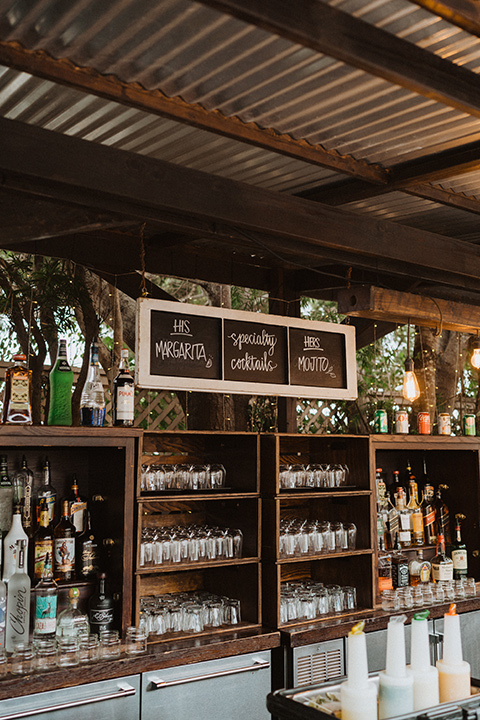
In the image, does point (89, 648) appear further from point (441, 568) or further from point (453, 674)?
point (441, 568)

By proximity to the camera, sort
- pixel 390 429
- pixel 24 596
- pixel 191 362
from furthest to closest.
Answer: pixel 390 429, pixel 191 362, pixel 24 596

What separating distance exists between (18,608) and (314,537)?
5.31 ft

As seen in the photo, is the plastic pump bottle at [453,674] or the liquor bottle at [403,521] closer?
the plastic pump bottle at [453,674]

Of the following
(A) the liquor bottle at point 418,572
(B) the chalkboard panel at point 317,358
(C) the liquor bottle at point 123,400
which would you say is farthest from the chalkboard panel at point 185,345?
(A) the liquor bottle at point 418,572

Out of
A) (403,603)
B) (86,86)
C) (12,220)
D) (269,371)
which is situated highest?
(86,86)

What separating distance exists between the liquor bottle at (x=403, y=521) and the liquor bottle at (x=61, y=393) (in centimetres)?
235

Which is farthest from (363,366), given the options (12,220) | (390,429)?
(12,220)

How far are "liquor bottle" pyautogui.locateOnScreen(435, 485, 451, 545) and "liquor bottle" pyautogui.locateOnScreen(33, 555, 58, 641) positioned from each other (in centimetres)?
273

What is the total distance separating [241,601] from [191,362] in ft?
4.22

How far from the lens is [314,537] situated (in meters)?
3.86

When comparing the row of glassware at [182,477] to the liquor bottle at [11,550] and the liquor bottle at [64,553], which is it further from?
the liquor bottle at [11,550]

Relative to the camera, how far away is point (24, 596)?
2.98m

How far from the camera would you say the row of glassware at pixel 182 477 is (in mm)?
3432

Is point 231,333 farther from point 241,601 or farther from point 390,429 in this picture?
point 390,429
